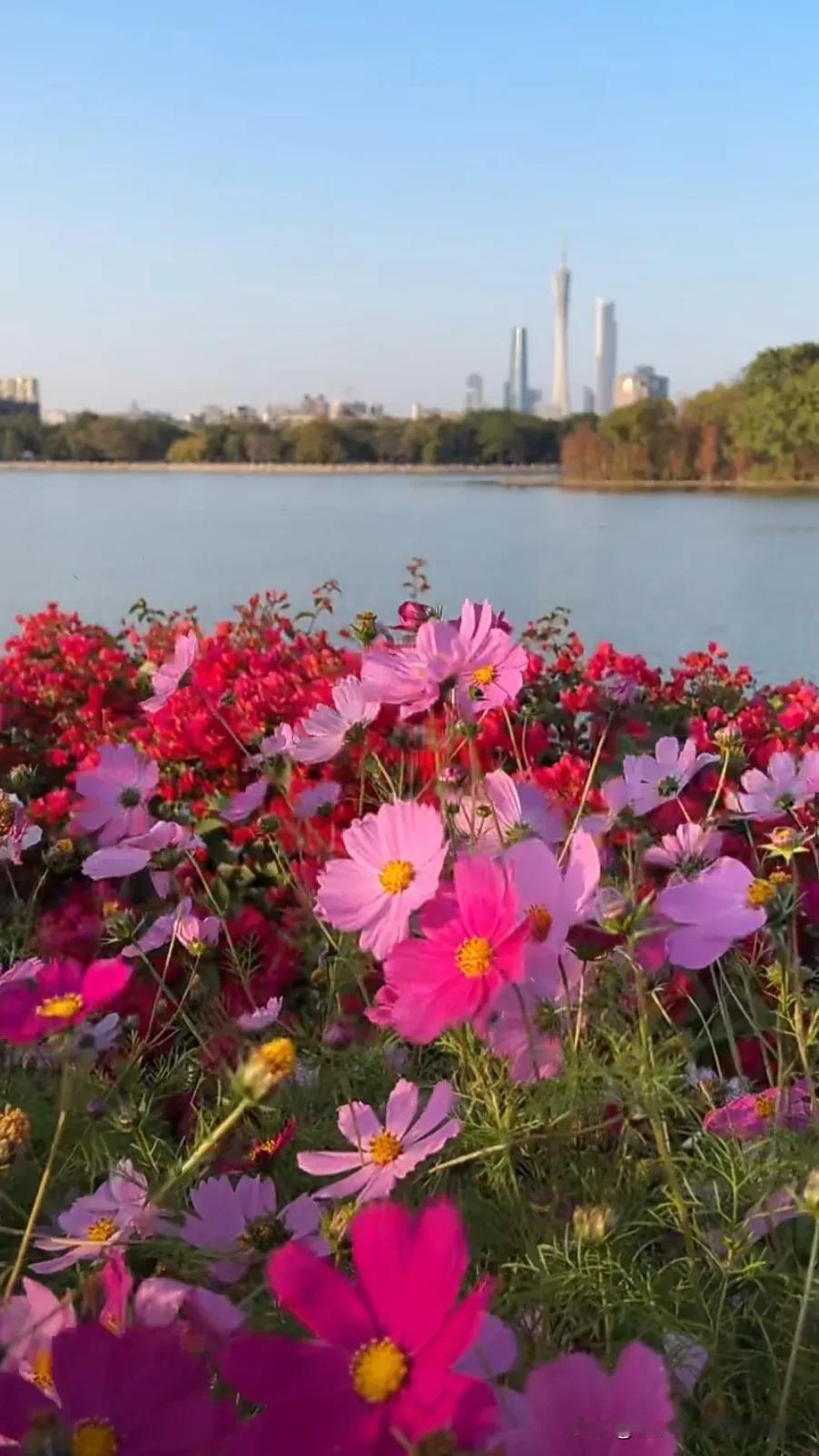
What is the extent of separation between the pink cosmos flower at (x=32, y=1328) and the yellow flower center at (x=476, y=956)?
19cm

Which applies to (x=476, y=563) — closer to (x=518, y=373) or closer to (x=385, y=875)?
(x=385, y=875)

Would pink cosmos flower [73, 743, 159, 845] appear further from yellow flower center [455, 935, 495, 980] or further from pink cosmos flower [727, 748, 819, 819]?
yellow flower center [455, 935, 495, 980]

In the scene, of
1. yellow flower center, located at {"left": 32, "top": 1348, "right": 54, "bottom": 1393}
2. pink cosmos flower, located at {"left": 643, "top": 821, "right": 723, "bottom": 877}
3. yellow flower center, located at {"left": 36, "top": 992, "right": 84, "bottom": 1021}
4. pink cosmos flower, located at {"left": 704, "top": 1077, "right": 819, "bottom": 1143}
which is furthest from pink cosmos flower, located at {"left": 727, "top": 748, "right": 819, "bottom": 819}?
yellow flower center, located at {"left": 32, "top": 1348, "right": 54, "bottom": 1393}

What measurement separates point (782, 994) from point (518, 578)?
16.5 feet

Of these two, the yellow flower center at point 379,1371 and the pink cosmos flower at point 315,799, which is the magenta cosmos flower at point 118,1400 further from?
the pink cosmos flower at point 315,799

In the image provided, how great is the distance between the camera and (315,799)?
1.29m

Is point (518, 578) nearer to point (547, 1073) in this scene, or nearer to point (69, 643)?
point (69, 643)

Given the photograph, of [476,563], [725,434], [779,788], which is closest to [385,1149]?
[779,788]

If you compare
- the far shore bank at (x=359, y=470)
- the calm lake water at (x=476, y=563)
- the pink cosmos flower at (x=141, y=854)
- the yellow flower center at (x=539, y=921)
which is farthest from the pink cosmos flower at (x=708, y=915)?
the far shore bank at (x=359, y=470)

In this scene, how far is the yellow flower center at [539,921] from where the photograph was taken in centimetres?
55

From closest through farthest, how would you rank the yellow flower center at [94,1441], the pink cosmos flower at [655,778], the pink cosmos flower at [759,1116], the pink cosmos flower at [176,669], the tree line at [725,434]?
the yellow flower center at [94,1441] → the pink cosmos flower at [759,1116] → the pink cosmos flower at [655,778] → the pink cosmos flower at [176,669] → the tree line at [725,434]

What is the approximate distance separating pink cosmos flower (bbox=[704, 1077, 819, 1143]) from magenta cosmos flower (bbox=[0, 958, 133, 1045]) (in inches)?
15.3

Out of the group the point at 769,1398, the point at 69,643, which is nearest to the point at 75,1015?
the point at 769,1398

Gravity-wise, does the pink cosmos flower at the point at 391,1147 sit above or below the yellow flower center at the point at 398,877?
below
